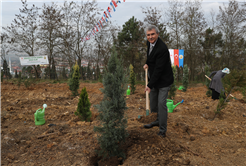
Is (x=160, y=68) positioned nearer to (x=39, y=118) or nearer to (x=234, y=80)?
(x=234, y=80)

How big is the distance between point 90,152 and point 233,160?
2248 mm

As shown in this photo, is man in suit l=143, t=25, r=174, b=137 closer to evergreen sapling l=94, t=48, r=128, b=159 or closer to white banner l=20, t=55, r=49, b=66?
evergreen sapling l=94, t=48, r=128, b=159

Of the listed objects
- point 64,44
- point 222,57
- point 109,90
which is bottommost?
point 109,90

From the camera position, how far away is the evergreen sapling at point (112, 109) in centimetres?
247

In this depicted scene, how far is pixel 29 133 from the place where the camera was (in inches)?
150

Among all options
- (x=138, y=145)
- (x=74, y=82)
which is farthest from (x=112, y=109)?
(x=74, y=82)

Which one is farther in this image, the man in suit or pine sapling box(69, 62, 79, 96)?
pine sapling box(69, 62, 79, 96)

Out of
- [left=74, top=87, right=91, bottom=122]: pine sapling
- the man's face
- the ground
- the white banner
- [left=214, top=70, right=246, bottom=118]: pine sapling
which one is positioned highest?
the white banner

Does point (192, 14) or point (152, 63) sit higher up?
point (192, 14)

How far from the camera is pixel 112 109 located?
2506 millimetres

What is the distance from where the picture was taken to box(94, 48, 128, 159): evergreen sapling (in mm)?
2467

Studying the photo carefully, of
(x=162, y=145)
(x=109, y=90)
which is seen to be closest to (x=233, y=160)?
(x=162, y=145)

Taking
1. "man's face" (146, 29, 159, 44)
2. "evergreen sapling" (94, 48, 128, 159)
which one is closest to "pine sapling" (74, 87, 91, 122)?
"evergreen sapling" (94, 48, 128, 159)

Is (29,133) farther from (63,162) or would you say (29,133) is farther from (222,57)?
(222,57)
